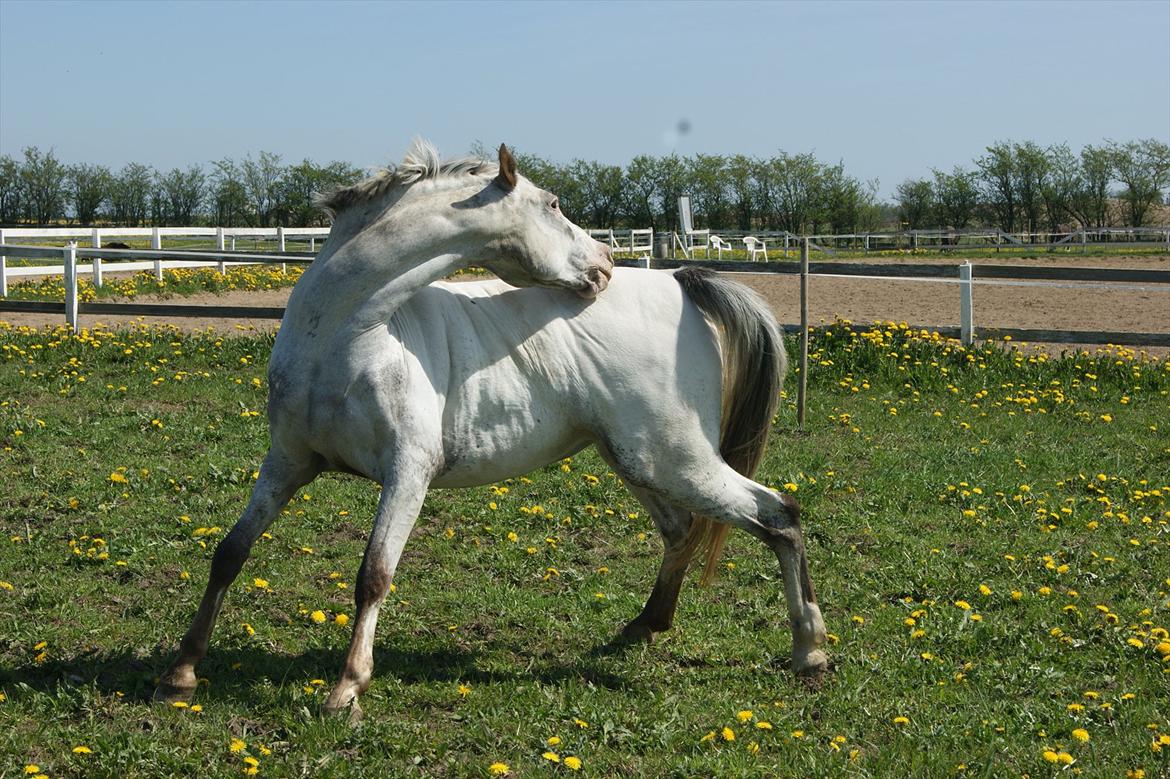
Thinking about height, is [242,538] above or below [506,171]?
below

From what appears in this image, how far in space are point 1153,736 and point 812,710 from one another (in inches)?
45.8

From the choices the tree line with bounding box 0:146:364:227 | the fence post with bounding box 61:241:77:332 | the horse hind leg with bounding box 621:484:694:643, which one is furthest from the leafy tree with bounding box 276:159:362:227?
the horse hind leg with bounding box 621:484:694:643

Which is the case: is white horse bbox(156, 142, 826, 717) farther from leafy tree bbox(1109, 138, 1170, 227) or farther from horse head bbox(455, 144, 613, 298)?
leafy tree bbox(1109, 138, 1170, 227)

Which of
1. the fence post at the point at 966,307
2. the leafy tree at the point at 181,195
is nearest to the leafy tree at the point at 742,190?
the leafy tree at the point at 181,195

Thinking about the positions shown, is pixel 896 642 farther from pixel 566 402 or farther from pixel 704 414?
pixel 566 402

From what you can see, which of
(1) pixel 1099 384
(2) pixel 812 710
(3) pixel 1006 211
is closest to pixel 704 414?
(2) pixel 812 710

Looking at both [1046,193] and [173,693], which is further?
[1046,193]

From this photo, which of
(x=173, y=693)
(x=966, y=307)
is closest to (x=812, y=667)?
(x=173, y=693)

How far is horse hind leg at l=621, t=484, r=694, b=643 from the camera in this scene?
5.08 meters

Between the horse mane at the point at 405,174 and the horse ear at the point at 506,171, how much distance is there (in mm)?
98

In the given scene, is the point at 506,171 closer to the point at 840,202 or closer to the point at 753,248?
the point at 753,248

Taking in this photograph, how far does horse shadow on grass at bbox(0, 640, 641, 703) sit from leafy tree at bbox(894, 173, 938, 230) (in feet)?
183

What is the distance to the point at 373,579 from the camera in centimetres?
407

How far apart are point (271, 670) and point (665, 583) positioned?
5.55ft
